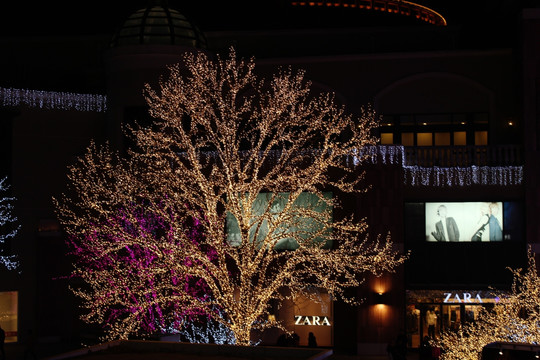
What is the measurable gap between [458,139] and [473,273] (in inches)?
240

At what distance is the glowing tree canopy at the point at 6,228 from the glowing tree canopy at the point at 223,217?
200 centimetres

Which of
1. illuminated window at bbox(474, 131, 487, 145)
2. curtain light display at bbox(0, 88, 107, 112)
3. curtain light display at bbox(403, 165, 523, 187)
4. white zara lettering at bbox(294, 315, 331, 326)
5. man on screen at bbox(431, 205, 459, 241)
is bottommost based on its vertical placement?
white zara lettering at bbox(294, 315, 331, 326)

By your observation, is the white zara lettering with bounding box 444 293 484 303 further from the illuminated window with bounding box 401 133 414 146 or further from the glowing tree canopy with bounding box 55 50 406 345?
the illuminated window with bounding box 401 133 414 146

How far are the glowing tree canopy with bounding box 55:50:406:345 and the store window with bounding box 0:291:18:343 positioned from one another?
3.30 metres

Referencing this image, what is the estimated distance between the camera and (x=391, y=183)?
3177 centimetres

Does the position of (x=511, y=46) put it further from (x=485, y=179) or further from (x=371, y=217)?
(x=371, y=217)

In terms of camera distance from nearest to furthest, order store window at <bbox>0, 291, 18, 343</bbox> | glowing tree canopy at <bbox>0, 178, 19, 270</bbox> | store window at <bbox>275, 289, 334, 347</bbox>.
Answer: store window at <bbox>275, 289, 334, 347</bbox> < glowing tree canopy at <bbox>0, 178, 19, 270</bbox> < store window at <bbox>0, 291, 18, 343</bbox>

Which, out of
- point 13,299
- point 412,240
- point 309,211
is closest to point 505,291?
point 412,240

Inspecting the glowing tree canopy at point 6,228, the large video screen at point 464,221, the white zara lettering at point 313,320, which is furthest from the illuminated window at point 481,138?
the glowing tree canopy at point 6,228

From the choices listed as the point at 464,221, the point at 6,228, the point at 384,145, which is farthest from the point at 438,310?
the point at 6,228

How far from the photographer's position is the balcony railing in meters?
32.5

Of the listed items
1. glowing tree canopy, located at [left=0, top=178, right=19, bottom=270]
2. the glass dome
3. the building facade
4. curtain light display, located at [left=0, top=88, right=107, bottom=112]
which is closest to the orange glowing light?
the building facade

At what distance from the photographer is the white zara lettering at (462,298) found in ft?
104

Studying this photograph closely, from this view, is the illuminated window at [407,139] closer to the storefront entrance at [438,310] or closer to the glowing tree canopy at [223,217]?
the glowing tree canopy at [223,217]
